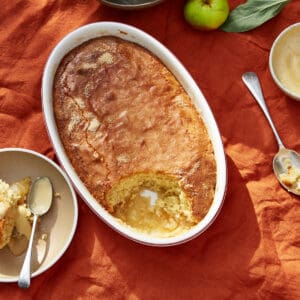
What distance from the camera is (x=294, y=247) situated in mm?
2576

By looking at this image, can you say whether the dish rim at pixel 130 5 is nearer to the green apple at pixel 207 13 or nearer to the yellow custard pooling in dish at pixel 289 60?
the green apple at pixel 207 13

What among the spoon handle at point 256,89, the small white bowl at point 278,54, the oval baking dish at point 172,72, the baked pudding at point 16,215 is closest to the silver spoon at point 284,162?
the spoon handle at point 256,89

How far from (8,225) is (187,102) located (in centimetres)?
91

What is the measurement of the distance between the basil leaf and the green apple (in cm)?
6

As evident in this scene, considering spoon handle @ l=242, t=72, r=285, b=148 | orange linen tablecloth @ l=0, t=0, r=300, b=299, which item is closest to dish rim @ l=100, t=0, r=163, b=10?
orange linen tablecloth @ l=0, t=0, r=300, b=299

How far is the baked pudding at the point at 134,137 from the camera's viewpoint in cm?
242

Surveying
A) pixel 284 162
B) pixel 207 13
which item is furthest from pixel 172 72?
pixel 284 162

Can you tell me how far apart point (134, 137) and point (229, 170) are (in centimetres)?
49

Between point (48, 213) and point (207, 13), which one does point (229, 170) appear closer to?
point (207, 13)

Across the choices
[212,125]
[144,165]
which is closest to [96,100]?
[144,165]

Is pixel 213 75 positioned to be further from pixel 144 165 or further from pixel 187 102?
pixel 144 165

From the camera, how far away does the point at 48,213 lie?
8.38 feet

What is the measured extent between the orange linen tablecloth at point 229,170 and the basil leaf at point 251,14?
4 centimetres

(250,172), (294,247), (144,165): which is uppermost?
(144,165)
